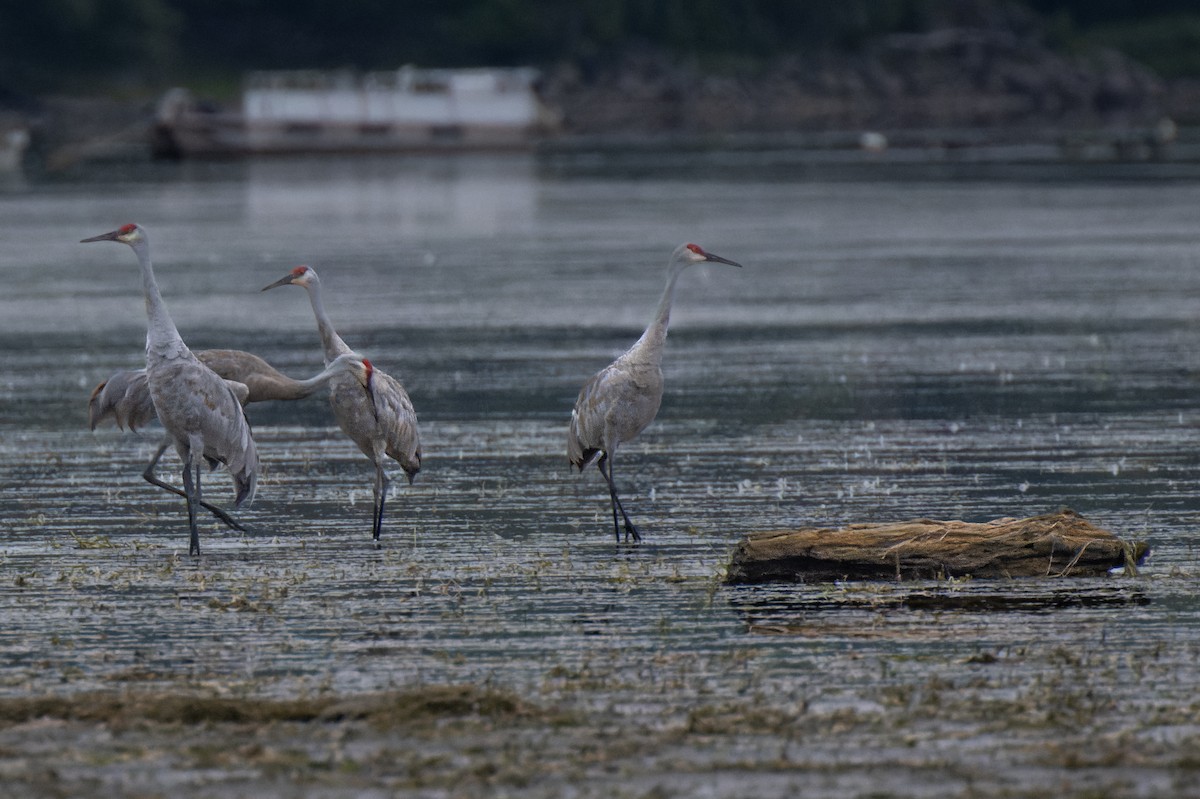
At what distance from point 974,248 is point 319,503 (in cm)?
2174

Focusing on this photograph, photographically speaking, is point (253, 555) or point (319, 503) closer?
point (253, 555)

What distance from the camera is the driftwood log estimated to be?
411 inches

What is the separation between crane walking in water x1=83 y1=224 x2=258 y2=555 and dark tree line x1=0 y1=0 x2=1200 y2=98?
323 feet

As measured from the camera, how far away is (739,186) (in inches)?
2092

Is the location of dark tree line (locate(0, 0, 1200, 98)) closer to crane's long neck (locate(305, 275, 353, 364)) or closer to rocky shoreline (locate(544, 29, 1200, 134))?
rocky shoreline (locate(544, 29, 1200, 134))

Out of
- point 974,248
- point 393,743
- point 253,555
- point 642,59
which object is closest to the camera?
point 393,743

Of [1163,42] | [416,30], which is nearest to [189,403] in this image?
[416,30]

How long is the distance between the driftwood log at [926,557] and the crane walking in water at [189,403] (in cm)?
317

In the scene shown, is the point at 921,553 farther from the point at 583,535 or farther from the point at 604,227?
the point at 604,227

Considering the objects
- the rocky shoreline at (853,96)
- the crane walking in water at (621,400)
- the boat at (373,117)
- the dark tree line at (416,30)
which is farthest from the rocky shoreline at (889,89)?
the crane walking in water at (621,400)

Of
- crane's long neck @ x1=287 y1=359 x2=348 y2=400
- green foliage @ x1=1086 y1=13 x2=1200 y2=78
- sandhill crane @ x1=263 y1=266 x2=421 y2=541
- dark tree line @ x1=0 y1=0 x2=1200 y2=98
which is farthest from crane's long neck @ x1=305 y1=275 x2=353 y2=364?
green foliage @ x1=1086 y1=13 x2=1200 y2=78

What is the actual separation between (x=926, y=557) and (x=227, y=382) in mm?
4466

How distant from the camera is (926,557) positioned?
411 inches

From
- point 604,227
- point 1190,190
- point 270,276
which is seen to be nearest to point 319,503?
point 270,276
